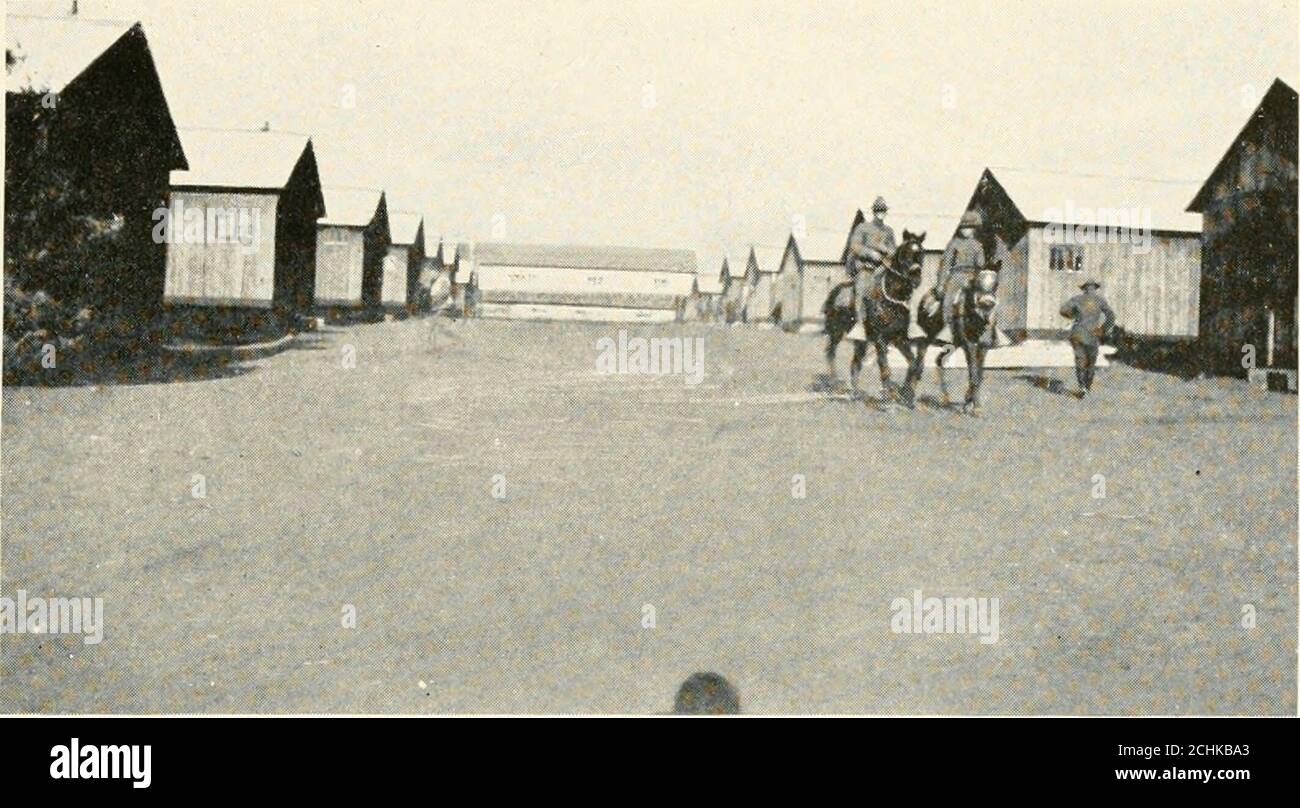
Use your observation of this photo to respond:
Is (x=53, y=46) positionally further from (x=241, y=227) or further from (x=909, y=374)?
(x=909, y=374)

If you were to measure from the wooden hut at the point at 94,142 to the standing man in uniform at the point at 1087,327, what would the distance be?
719 cm

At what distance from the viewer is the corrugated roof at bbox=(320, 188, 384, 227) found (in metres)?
6.96

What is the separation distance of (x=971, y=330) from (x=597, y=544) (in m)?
3.96

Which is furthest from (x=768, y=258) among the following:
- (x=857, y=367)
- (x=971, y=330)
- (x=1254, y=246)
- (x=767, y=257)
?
(x=1254, y=246)

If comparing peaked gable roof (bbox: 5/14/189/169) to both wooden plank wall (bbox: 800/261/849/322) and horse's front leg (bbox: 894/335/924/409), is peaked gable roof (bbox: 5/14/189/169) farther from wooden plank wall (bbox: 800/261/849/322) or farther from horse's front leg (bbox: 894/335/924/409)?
horse's front leg (bbox: 894/335/924/409)

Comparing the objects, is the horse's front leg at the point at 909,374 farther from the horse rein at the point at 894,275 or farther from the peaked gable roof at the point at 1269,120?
the peaked gable roof at the point at 1269,120

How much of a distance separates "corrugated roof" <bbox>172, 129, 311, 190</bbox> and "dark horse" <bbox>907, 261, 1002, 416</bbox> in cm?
505

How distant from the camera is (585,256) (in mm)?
7527

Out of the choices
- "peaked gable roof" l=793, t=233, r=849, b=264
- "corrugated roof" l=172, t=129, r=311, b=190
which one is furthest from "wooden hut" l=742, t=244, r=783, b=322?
"corrugated roof" l=172, t=129, r=311, b=190

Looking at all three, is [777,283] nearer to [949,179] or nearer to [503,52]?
[949,179]

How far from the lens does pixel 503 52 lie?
6566 millimetres
